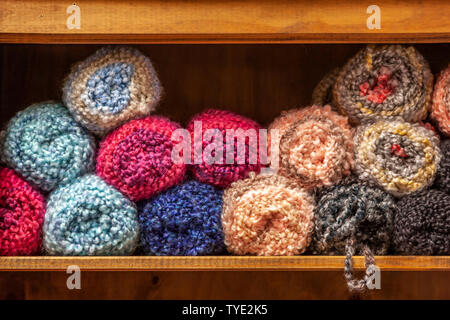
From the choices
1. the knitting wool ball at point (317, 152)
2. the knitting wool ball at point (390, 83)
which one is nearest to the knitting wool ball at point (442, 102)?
the knitting wool ball at point (390, 83)

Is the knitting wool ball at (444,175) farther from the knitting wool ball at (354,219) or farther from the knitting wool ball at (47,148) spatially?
the knitting wool ball at (47,148)

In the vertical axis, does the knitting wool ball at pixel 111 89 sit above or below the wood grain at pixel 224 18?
below

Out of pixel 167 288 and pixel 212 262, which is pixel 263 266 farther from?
pixel 167 288

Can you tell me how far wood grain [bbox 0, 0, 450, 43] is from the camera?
752 millimetres

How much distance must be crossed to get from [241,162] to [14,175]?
0.31m

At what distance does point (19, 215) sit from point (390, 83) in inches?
21.0

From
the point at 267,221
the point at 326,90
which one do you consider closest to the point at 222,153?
the point at 267,221

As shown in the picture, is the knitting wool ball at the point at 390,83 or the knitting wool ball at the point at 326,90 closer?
the knitting wool ball at the point at 390,83

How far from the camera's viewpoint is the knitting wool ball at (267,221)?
791mm

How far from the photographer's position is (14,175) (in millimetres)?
813

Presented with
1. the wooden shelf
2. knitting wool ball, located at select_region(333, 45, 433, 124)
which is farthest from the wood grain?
the wooden shelf

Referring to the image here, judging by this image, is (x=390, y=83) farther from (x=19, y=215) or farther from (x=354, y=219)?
(x=19, y=215)

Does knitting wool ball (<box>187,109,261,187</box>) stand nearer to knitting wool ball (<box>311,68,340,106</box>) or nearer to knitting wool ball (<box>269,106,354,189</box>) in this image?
knitting wool ball (<box>269,106,354,189</box>)

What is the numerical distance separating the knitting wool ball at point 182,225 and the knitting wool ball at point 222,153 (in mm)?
31
